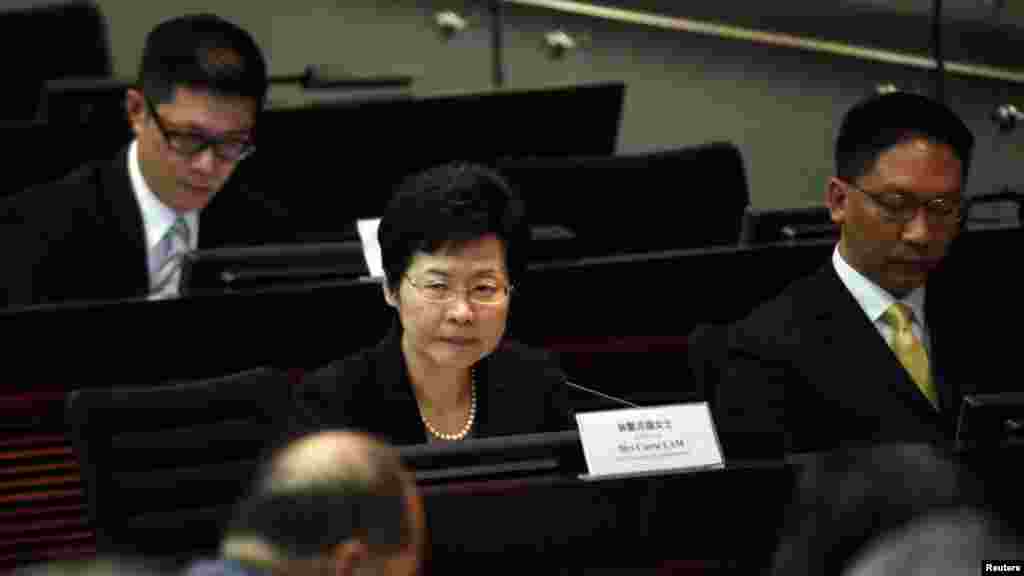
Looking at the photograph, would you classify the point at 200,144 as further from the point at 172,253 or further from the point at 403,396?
the point at 403,396

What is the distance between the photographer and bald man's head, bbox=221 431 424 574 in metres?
1.51

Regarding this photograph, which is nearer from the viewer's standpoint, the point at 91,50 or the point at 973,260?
the point at 973,260

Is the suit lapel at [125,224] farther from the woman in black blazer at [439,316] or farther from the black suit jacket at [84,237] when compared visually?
the woman in black blazer at [439,316]

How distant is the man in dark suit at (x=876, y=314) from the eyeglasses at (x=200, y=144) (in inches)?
52.1

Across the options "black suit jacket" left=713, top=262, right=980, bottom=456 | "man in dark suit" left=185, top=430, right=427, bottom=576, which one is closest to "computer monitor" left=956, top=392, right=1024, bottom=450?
"black suit jacket" left=713, top=262, right=980, bottom=456

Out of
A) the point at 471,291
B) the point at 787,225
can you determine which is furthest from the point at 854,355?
the point at 471,291

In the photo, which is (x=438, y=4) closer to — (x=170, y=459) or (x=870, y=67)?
(x=870, y=67)

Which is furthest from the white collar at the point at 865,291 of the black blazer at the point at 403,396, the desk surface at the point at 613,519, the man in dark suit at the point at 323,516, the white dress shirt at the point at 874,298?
the man in dark suit at the point at 323,516

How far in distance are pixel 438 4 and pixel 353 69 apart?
380 millimetres

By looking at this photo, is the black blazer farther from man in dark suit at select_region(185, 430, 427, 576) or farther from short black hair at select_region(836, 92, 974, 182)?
man in dark suit at select_region(185, 430, 427, 576)

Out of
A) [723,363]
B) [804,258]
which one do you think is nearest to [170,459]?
[723,363]

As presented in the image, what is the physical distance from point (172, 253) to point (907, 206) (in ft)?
5.73

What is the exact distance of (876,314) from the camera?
364 cm

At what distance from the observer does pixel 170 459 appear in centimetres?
334
